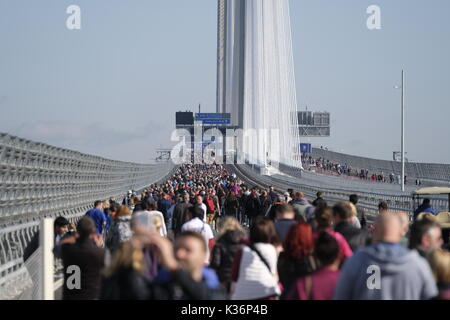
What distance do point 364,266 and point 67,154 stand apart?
61.7 ft

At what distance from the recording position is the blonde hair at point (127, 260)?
6.09m

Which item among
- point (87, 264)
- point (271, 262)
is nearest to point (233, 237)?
point (271, 262)

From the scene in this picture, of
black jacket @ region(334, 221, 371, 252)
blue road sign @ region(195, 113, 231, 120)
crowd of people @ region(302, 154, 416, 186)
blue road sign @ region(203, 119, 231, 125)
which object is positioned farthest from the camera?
blue road sign @ region(203, 119, 231, 125)

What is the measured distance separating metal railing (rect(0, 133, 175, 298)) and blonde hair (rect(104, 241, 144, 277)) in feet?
20.2

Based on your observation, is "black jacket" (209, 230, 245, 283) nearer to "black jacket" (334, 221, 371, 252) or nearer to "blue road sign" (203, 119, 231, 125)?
"black jacket" (334, 221, 371, 252)

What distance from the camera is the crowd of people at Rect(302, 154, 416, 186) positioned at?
3112 inches

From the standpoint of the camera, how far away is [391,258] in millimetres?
6277

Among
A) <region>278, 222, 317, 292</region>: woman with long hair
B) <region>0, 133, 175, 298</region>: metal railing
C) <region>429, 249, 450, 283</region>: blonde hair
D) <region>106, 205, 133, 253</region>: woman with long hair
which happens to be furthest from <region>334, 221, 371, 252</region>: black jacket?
<region>0, 133, 175, 298</region>: metal railing

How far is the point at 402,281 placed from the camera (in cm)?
630

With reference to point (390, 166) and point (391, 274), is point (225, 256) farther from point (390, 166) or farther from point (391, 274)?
point (390, 166)

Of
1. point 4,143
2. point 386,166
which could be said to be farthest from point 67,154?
point 386,166

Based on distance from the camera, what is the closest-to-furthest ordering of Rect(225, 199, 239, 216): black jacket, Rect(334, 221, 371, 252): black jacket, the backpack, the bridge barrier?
Rect(334, 221, 371, 252): black jacket → the backpack → Rect(225, 199, 239, 216): black jacket → the bridge barrier

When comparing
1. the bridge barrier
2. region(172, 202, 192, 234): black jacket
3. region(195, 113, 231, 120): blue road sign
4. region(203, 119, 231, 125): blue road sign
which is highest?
region(195, 113, 231, 120): blue road sign

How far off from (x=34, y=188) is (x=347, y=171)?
80.5 meters
